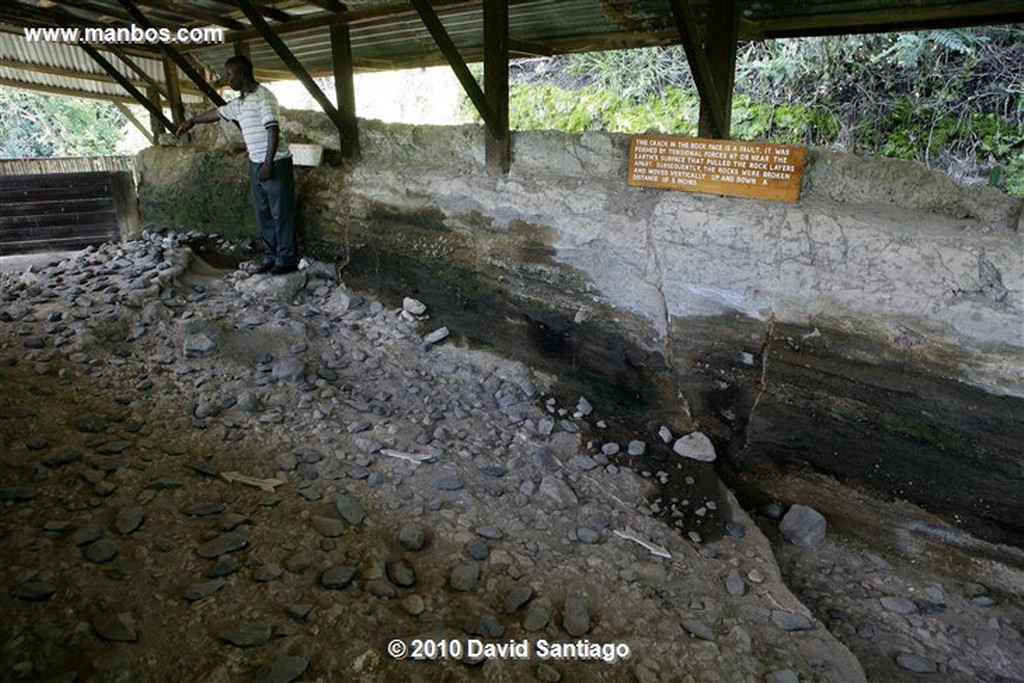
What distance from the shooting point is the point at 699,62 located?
302 centimetres

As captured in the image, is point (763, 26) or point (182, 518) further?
point (763, 26)

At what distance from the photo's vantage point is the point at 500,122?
390cm

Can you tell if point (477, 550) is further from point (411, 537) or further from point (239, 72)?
point (239, 72)

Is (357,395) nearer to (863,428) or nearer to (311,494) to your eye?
(311,494)

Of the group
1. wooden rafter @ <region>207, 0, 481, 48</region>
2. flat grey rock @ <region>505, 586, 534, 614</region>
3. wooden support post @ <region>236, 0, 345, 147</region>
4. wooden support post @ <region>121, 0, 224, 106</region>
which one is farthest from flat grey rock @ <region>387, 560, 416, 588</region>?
wooden support post @ <region>121, 0, 224, 106</region>

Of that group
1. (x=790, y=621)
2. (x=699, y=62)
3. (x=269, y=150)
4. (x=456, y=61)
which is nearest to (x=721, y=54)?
(x=699, y=62)

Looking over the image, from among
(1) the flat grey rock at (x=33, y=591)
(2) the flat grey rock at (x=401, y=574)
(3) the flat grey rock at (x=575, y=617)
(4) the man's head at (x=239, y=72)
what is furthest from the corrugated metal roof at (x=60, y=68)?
(3) the flat grey rock at (x=575, y=617)

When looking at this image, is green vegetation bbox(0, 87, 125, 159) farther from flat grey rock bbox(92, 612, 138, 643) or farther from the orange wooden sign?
flat grey rock bbox(92, 612, 138, 643)

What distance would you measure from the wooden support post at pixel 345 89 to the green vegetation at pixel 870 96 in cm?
212

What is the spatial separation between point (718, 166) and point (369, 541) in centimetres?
261

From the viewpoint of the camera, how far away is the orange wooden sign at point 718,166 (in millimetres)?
2977

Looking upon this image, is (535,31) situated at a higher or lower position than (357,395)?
higher

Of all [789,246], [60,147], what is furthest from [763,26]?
[60,147]

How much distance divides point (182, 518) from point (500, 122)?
2983 mm
